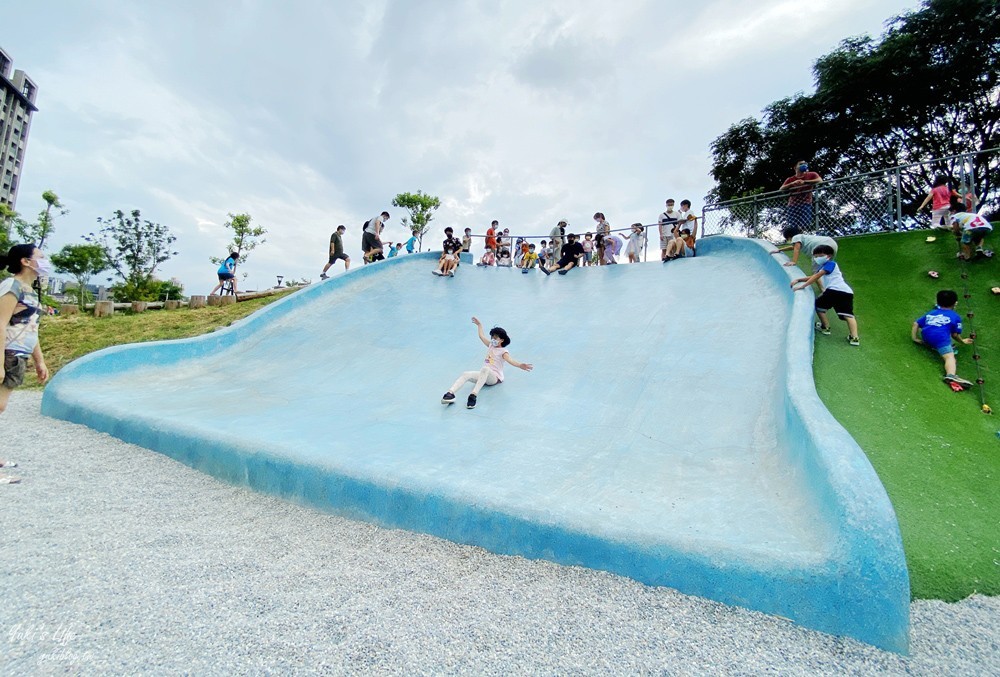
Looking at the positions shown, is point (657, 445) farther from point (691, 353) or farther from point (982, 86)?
point (982, 86)

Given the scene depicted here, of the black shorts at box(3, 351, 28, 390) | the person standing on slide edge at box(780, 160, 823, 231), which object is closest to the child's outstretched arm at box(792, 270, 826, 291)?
the person standing on slide edge at box(780, 160, 823, 231)

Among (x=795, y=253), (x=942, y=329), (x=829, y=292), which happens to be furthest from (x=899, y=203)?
(x=942, y=329)

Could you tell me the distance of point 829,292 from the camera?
5.83 metres

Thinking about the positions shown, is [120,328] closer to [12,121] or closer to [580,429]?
[580,429]

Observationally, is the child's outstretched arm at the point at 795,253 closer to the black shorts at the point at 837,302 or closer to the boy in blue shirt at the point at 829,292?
the boy in blue shirt at the point at 829,292

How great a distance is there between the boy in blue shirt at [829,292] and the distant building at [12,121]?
87.9m

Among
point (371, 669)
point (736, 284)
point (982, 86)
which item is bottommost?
point (371, 669)

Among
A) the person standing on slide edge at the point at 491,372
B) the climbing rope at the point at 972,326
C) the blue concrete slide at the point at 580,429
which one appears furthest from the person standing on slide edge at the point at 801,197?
the person standing on slide edge at the point at 491,372

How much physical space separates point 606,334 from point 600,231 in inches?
237

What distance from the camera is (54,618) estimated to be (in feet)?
7.07

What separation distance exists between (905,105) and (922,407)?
22.3 meters

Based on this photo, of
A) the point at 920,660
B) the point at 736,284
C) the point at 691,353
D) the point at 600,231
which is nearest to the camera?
the point at 920,660

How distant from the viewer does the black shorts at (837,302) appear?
5.67 m

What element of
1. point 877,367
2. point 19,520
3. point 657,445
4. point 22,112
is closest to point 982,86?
point 877,367
